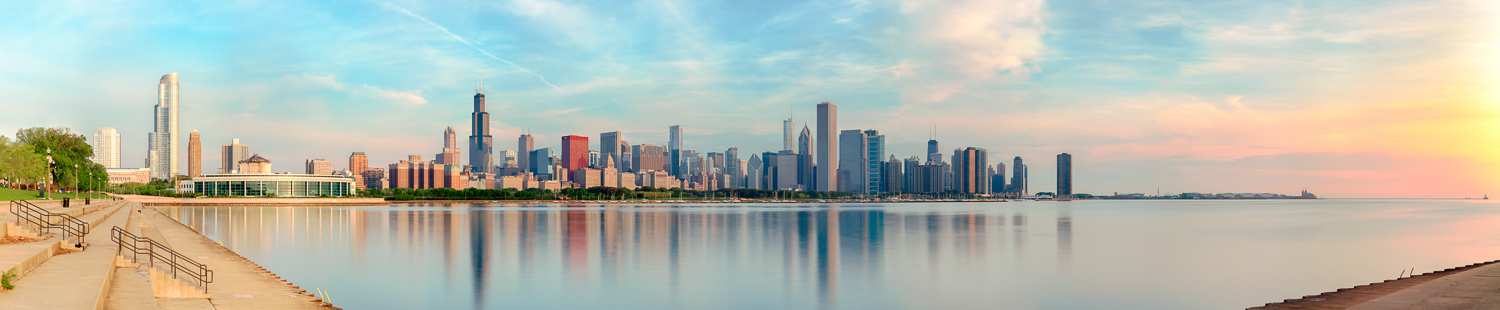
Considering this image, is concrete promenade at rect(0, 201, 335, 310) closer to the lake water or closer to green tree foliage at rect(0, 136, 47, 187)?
the lake water

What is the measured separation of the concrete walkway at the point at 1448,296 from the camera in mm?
23531

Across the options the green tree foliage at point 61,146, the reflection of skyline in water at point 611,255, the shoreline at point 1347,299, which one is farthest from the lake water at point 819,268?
the green tree foliage at point 61,146

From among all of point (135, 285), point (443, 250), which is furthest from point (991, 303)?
point (443, 250)

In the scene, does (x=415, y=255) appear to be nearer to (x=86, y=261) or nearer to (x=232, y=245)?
(x=232, y=245)

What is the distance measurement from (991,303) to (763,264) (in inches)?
639

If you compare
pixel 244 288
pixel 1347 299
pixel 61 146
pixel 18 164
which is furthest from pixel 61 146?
pixel 1347 299

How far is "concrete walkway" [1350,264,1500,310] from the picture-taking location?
77.2ft

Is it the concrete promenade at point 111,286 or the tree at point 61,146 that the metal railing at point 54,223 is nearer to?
the concrete promenade at point 111,286

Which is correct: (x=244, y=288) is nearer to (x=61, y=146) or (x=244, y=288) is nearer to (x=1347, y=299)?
(x=1347, y=299)

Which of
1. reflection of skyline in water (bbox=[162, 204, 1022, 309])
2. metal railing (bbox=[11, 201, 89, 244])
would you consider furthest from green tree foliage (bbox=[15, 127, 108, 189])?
metal railing (bbox=[11, 201, 89, 244])

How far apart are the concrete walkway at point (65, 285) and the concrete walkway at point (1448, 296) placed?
30261 mm

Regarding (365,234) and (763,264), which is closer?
(763,264)

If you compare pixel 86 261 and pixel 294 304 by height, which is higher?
pixel 86 261

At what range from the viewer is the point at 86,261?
72.4 ft
